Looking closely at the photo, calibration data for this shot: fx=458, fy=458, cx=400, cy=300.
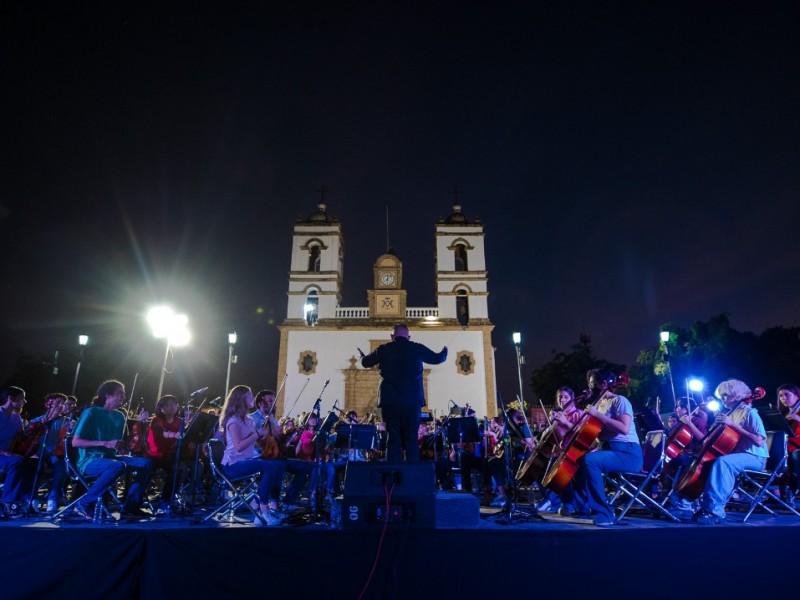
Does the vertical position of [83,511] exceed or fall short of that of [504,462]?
it falls short

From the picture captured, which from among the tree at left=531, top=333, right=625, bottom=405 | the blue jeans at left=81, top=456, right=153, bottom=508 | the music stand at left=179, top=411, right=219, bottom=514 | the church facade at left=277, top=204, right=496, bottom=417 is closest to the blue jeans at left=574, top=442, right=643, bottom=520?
the music stand at left=179, top=411, right=219, bottom=514

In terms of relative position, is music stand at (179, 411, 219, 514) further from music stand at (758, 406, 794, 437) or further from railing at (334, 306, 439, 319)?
railing at (334, 306, 439, 319)

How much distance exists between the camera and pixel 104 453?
562 cm

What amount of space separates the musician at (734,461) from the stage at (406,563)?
768 mm

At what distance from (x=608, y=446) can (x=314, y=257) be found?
91.7 ft

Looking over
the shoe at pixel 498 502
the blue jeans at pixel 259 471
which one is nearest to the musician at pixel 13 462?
the blue jeans at pixel 259 471

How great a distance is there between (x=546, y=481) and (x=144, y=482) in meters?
5.04

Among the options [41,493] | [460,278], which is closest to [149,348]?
[460,278]

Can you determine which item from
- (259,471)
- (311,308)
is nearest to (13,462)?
(259,471)

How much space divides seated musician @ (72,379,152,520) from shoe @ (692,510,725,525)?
621 centimetres

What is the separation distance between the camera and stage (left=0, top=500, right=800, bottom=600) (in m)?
3.63

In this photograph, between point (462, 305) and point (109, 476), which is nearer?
point (109, 476)

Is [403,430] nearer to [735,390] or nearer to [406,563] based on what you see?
[406,563]

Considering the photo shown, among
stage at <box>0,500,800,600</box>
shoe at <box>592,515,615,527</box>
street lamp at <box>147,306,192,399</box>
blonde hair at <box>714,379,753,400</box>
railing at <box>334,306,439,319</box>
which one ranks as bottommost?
stage at <box>0,500,800,600</box>
